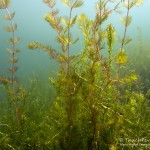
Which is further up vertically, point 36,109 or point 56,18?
point 56,18

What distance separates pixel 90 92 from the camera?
2.09 meters

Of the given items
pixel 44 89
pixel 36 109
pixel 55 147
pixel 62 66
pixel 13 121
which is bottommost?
pixel 44 89

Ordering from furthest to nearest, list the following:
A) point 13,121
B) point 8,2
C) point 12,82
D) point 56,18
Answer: point 12,82, point 8,2, point 13,121, point 56,18

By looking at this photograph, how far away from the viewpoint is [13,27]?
13.8ft

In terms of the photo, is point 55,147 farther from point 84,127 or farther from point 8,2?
point 8,2

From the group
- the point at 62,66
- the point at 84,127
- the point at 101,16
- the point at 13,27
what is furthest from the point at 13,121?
the point at 101,16

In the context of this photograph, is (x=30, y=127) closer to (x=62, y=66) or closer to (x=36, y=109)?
(x=62, y=66)

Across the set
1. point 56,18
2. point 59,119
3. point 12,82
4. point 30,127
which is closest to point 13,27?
point 12,82

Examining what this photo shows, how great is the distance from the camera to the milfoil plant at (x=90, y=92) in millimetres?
2129

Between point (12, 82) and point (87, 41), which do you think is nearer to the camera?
point (87, 41)

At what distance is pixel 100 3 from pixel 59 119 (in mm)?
1230

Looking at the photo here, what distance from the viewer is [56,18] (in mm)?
3217

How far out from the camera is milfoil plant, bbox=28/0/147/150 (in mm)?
2129

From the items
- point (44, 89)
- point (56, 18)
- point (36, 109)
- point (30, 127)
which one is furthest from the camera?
point (44, 89)
